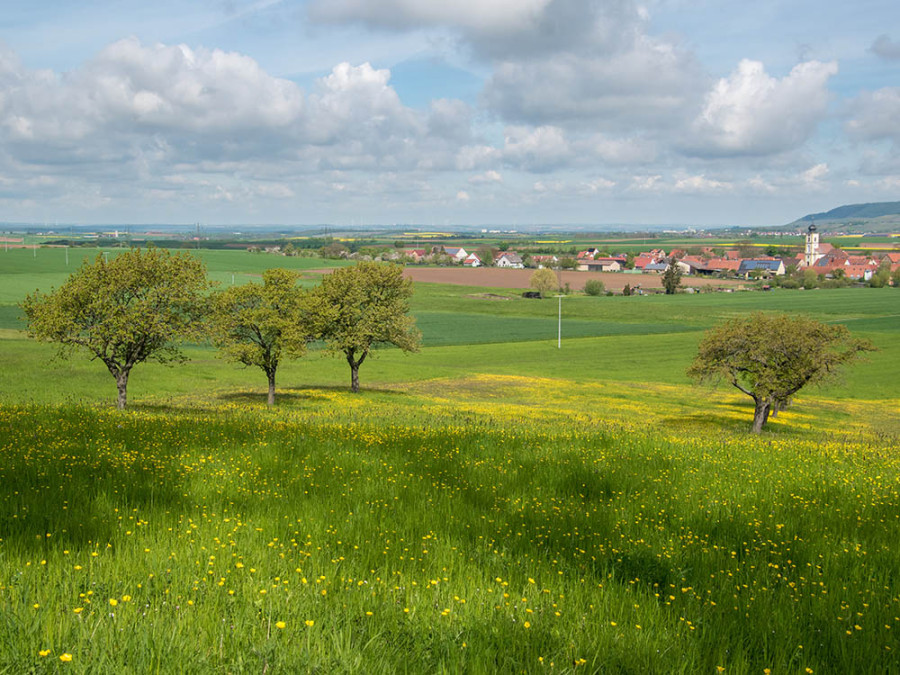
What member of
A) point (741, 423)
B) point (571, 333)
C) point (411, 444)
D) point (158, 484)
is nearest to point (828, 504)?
point (411, 444)

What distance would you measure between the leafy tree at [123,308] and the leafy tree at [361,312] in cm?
1475

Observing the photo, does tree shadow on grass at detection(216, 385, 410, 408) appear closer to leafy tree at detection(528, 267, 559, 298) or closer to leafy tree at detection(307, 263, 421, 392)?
leafy tree at detection(307, 263, 421, 392)

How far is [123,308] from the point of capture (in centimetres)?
3200

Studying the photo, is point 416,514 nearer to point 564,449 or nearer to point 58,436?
point 564,449

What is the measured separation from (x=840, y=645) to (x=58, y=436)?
1112 centimetres

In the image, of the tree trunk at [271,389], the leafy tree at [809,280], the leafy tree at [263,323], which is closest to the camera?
the leafy tree at [263,323]

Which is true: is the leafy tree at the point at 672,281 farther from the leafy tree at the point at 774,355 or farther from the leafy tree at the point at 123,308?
the leafy tree at the point at 123,308

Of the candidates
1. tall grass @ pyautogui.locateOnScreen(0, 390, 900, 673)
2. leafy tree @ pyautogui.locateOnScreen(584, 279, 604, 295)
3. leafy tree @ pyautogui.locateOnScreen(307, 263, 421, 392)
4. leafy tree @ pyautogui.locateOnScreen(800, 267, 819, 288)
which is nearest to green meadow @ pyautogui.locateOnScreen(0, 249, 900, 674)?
tall grass @ pyautogui.locateOnScreen(0, 390, 900, 673)

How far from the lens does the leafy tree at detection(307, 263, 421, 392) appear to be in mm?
49125

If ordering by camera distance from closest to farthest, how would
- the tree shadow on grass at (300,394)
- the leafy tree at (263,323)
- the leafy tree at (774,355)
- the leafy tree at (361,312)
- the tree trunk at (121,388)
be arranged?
the tree trunk at (121,388) < the leafy tree at (774,355) < the leafy tree at (263,323) < the tree shadow on grass at (300,394) < the leafy tree at (361,312)

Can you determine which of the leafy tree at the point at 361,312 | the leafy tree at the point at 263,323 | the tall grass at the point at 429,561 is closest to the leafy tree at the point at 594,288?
the leafy tree at the point at 361,312

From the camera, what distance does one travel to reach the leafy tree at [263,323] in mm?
40688

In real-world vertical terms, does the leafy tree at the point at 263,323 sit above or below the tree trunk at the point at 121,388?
above

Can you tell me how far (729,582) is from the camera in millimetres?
5684
